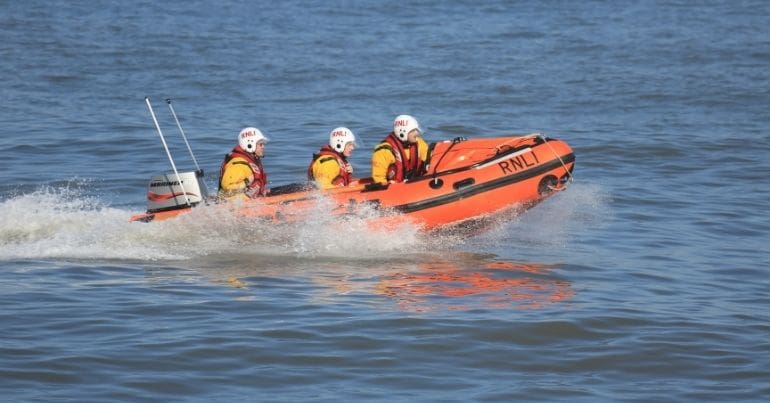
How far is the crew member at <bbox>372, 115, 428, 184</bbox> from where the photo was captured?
10.1 metres

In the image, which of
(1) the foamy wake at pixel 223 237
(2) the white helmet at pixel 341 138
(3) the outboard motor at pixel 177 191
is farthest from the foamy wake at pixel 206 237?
(2) the white helmet at pixel 341 138

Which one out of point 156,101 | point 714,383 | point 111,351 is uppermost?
point 156,101

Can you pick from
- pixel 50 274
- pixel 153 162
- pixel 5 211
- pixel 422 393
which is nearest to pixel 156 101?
pixel 153 162

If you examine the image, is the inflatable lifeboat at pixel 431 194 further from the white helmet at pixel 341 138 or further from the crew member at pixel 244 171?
the white helmet at pixel 341 138

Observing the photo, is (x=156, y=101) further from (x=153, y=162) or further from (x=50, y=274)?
(x=50, y=274)

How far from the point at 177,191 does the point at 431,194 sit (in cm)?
199

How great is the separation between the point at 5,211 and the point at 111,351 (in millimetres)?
3764

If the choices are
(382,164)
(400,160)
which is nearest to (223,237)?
(382,164)

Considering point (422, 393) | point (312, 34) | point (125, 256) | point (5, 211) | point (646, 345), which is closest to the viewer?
point (422, 393)

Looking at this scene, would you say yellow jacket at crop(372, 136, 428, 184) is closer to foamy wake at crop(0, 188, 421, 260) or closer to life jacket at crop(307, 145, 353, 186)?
life jacket at crop(307, 145, 353, 186)

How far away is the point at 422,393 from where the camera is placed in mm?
6418

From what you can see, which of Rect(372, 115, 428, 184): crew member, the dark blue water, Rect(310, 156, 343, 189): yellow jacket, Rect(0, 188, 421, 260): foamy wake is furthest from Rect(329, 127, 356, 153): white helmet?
the dark blue water

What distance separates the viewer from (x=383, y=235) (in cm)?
973

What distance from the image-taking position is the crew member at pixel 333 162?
9836mm
